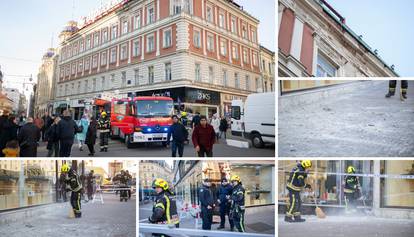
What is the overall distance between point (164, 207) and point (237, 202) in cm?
111

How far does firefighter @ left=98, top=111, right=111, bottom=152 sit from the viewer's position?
14.4 ft

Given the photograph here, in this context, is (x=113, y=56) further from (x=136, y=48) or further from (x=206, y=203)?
(x=206, y=203)

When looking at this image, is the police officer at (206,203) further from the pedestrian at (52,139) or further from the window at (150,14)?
the window at (150,14)

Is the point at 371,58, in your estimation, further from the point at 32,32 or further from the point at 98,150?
the point at 32,32

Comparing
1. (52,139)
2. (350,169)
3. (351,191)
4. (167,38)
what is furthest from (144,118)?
(351,191)

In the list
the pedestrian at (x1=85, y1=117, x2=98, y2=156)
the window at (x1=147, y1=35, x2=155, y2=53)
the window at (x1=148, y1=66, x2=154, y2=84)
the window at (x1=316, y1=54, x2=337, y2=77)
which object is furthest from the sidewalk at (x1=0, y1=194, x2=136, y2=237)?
the window at (x1=316, y1=54, x2=337, y2=77)

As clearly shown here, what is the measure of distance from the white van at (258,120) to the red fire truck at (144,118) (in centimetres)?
97

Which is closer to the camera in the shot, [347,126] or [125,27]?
[347,126]

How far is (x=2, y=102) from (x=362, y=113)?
16.5ft

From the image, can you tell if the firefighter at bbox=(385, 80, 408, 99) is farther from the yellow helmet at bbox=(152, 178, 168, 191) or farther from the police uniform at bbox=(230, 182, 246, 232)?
the yellow helmet at bbox=(152, 178, 168, 191)

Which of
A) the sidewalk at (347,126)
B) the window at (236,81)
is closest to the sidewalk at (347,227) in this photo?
the sidewalk at (347,126)

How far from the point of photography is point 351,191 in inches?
184

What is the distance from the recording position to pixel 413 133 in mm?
4543

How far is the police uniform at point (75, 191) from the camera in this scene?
467 centimetres
